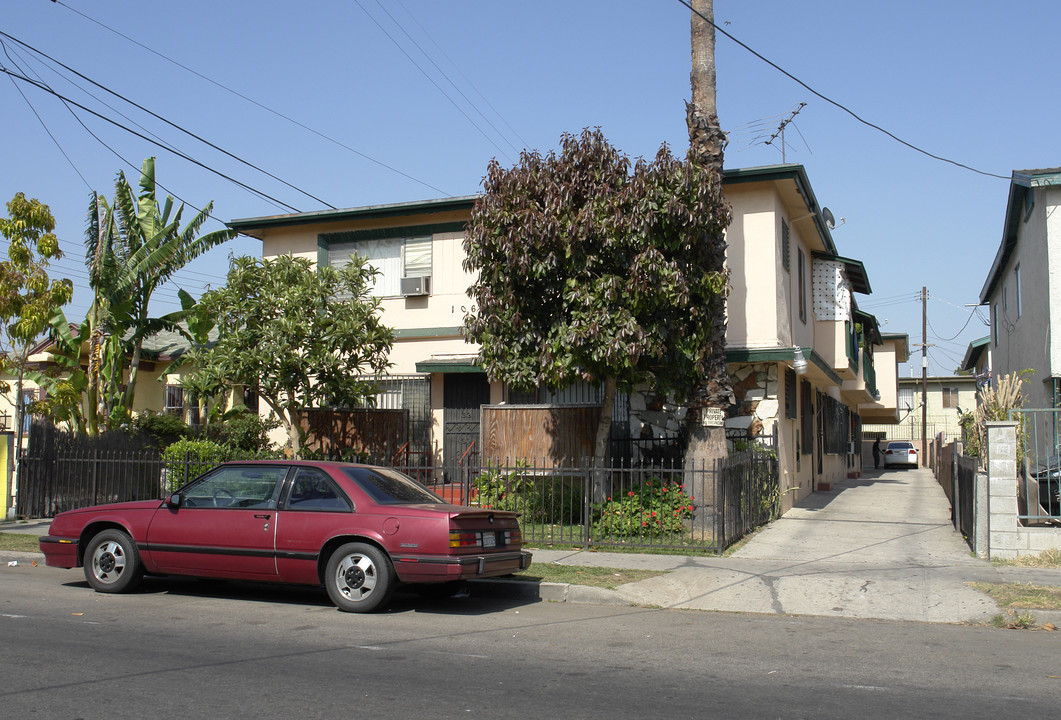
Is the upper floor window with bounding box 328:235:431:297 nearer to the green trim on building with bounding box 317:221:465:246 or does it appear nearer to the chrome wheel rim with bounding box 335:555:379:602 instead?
the green trim on building with bounding box 317:221:465:246

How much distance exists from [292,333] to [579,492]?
222 inches

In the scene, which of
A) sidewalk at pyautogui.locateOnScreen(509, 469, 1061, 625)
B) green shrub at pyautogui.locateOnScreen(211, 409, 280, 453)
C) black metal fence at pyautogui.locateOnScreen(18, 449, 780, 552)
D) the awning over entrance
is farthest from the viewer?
green shrub at pyautogui.locateOnScreen(211, 409, 280, 453)

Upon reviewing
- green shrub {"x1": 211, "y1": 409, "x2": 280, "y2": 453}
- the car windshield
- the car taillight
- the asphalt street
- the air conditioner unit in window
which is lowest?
the asphalt street

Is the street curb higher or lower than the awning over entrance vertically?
lower

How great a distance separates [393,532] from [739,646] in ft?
11.1

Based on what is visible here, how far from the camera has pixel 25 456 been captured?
1590 centimetres

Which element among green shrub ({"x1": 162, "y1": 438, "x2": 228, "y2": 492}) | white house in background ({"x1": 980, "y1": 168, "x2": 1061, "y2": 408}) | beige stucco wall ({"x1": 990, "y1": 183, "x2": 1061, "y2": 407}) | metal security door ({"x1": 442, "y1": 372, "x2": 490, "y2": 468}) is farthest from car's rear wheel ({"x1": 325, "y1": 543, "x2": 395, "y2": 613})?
white house in background ({"x1": 980, "y1": 168, "x2": 1061, "y2": 408})

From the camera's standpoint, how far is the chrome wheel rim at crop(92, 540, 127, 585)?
32.2 feet

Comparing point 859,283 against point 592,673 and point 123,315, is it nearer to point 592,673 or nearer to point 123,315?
point 123,315

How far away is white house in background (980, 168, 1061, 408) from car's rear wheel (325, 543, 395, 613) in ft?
39.8

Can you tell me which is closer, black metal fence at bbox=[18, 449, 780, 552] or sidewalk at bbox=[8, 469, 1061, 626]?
sidewalk at bbox=[8, 469, 1061, 626]

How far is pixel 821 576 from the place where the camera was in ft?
35.4

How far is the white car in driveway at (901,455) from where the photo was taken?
43750mm

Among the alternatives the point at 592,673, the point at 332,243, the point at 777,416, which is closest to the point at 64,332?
the point at 332,243
